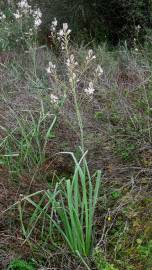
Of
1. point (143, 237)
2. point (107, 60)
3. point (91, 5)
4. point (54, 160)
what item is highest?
point (91, 5)

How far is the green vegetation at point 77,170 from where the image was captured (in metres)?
2.29

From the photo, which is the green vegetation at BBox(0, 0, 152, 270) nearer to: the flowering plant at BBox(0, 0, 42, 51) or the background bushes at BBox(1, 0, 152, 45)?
the flowering plant at BBox(0, 0, 42, 51)

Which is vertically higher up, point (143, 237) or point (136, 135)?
point (136, 135)

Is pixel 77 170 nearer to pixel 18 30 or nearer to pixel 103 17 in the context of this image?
pixel 18 30

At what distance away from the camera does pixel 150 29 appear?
578 cm

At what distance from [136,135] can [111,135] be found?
210 millimetres

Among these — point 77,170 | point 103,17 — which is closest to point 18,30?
point 103,17

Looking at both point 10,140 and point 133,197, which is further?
point 10,140

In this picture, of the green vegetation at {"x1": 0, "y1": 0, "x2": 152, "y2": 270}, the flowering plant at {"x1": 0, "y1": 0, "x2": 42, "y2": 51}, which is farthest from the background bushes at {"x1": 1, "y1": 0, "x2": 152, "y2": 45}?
the green vegetation at {"x1": 0, "y1": 0, "x2": 152, "y2": 270}

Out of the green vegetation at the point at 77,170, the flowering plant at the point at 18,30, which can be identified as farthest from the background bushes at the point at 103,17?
the green vegetation at the point at 77,170

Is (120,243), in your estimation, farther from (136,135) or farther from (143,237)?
(136,135)

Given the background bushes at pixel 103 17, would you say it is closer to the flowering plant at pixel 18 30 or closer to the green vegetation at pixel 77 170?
the flowering plant at pixel 18 30

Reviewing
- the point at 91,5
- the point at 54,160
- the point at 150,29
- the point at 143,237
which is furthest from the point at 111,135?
the point at 91,5

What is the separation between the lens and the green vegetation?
2.29 meters
